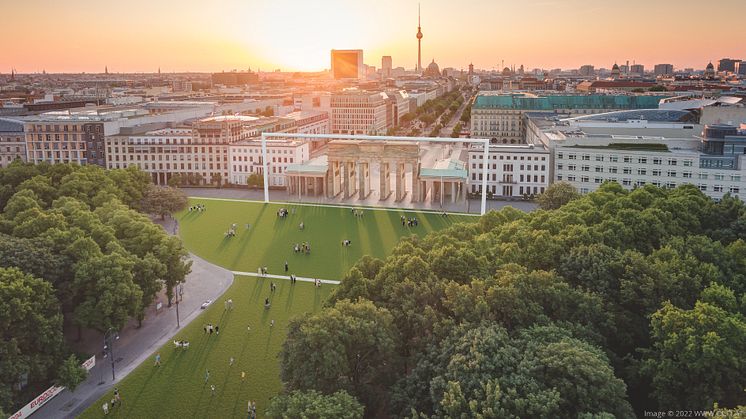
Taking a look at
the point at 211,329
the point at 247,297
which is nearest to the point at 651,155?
the point at 247,297

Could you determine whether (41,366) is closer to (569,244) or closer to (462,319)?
(462,319)

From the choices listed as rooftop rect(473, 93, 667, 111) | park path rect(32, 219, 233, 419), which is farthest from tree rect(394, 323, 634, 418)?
rooftop rect(473, 93, 667, 111)

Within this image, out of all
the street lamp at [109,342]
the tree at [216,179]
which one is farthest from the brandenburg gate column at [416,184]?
the street lamp at [109,342]

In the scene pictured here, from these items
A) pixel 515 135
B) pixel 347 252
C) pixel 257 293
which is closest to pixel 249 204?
pixel 347 252

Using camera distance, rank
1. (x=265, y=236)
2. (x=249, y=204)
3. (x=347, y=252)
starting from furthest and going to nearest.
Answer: (x=249, y=204), (x=265, y=236), (x=347, y=252)

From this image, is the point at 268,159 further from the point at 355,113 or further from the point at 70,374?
the point at 70,374
